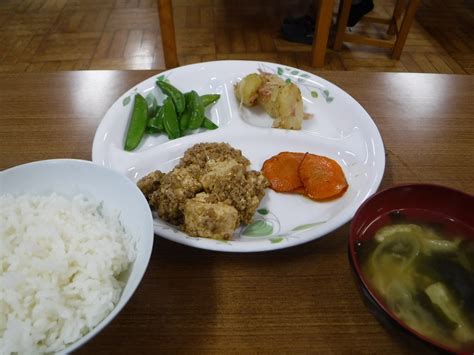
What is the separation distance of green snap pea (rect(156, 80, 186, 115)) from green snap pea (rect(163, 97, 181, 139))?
3cm

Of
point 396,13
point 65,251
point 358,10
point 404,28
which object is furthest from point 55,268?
point 396,13

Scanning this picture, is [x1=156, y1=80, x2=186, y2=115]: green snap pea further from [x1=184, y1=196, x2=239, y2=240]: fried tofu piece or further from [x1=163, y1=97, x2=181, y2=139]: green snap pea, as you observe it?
[x1=184, y1=196, x2=239, y2=240]: fried tofu piece

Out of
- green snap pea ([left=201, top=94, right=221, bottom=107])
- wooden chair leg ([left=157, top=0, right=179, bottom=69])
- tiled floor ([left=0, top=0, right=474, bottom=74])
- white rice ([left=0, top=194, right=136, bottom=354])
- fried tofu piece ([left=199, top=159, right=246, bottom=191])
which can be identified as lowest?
tiled floor ([left=0, top=0, right=474, bottom=74])

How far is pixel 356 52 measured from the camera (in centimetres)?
368

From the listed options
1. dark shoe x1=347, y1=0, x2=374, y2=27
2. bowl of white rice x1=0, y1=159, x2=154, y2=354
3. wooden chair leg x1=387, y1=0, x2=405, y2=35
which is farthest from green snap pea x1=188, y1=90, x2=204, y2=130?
wooden chair leg x1=387, y1=0, x2=405, y2=35

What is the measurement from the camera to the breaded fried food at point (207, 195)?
960 mm

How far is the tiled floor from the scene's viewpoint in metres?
3.48

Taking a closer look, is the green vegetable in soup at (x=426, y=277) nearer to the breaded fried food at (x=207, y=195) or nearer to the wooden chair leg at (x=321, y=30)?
the breaded fried food at (x=207, y=195)

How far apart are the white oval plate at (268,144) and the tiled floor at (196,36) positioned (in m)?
1.88

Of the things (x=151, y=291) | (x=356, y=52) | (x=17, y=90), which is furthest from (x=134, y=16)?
(x=151, y=291)

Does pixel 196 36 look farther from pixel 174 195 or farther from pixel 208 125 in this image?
pixel 174 195

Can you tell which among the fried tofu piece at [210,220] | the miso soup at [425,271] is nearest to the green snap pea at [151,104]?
the fried tofu piece at [210,220]

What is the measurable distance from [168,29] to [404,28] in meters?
2.17

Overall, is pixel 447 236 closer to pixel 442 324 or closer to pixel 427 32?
pixel 442 324
